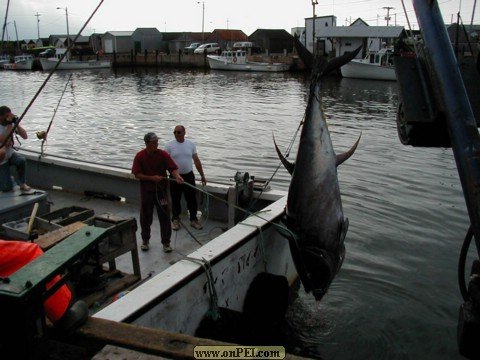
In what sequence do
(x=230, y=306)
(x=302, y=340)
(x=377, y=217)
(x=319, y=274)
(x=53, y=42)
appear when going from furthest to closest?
(x=53, y=42) < (x=377, y=217) < (x=302, y=340) < (x=230, y=306) < (x=319, y=274)

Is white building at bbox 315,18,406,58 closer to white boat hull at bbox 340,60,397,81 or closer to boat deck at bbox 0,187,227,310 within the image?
white boat hull at bbox 340,60,397,81

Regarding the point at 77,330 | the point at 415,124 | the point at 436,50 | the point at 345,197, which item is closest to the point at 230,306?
the point at 77,330

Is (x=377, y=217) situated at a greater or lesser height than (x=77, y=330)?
lesser

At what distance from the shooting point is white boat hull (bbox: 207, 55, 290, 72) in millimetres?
58188

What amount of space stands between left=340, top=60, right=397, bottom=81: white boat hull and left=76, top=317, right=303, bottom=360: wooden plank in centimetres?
4589

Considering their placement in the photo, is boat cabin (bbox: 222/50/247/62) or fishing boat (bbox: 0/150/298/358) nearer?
fishing boat (bbox: 0/150/298/358)

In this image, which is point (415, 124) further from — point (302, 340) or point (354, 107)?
point (354, 107)

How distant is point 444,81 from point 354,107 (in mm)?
26752

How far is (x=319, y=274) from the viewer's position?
4.76 metres

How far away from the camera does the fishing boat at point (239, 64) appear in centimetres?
5822

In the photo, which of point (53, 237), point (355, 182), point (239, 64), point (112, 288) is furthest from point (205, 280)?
point (239, 64)

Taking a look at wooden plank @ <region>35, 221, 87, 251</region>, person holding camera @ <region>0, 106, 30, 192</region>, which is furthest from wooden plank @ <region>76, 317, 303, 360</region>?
person holding camera @ <region>0, 106, 30, 192</region>

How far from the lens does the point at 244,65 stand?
195 ft

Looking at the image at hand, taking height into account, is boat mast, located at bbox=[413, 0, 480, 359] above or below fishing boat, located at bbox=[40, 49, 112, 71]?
below
